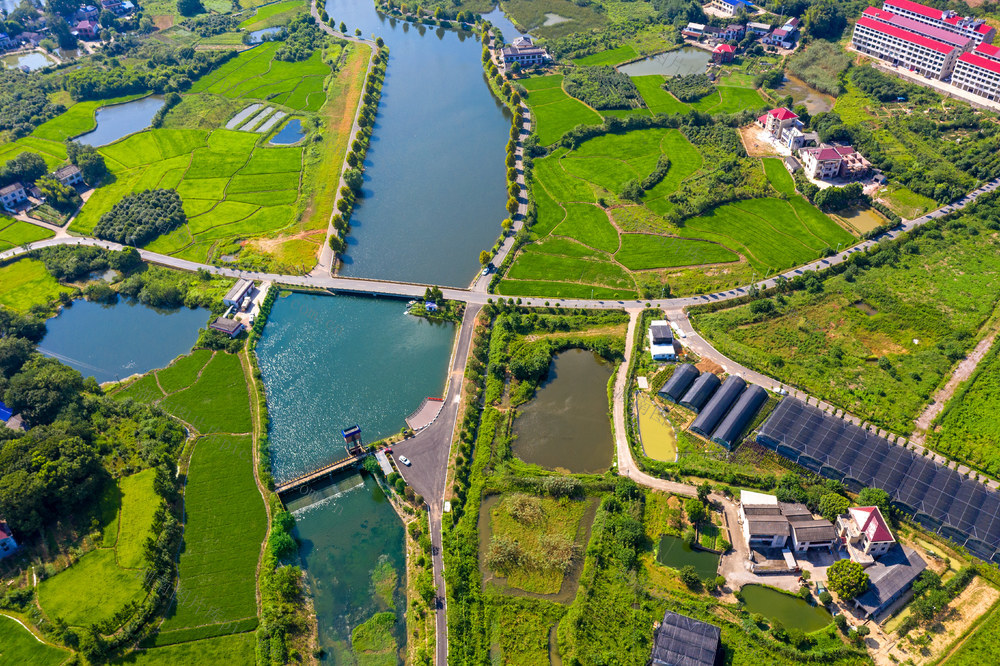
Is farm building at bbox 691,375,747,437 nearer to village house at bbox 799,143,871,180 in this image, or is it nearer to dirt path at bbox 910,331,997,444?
dirt path at bbox 910,331,997,444

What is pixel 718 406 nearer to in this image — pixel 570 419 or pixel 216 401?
pixel 570 419

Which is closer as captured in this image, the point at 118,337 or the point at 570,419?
the point at 570,419

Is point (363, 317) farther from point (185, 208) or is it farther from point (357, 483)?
point (185, 208)

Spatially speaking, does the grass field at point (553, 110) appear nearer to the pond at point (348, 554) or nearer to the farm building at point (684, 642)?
the pond at point (348, 554)

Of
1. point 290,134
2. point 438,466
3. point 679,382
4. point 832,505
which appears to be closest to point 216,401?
point 438,466

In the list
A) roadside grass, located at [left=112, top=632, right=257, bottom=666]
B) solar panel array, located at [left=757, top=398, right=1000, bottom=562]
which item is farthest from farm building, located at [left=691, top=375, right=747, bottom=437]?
roadside grass, located at [left=112, top=632, right=257, bottom=666]

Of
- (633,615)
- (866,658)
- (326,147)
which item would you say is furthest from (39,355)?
(866,658)
